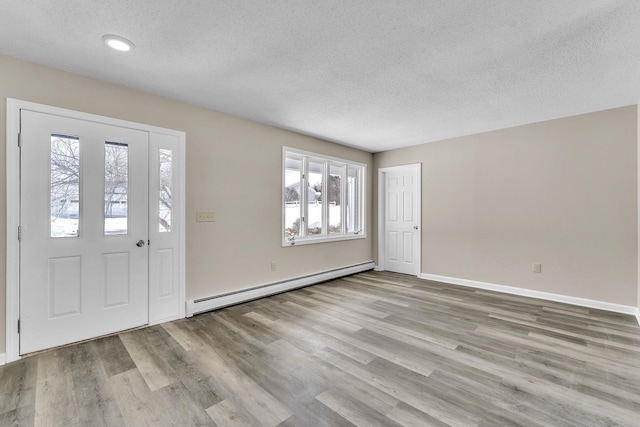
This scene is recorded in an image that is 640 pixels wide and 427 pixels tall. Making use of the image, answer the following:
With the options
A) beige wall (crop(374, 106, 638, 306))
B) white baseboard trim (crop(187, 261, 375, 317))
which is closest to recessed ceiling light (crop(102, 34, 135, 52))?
white baseboard trim (crop(187, 261, 375, 317))

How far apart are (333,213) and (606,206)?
3764 mm

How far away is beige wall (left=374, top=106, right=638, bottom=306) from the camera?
3467mm

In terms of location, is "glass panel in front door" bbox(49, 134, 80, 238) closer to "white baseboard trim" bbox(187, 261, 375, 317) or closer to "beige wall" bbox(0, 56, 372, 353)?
"beige wall" bbox(0, 56, 372, 353)

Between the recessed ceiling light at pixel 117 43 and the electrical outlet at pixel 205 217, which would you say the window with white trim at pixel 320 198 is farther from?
the recessed ceiling light at pixel 117 43

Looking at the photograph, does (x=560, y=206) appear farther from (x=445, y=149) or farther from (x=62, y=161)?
(x=62, y=161)

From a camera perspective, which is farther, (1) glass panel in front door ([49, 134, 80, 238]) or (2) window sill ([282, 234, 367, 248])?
(2) window sill ([282, 234, 367, 248])

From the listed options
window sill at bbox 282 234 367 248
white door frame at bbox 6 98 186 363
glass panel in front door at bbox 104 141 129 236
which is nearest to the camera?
white door frame at bbox 6 98 186 363

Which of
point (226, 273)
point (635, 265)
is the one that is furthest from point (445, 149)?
point (226, 273)

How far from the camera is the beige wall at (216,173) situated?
2.48 meters

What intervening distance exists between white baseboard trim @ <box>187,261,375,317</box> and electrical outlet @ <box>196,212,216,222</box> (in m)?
0.95

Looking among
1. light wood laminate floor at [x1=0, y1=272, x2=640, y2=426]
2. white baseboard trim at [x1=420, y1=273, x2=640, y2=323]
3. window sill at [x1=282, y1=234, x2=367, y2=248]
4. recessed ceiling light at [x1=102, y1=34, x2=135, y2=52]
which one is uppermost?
recessed ceiling light at [x1=102, y1=34, x2=135, y2=52]

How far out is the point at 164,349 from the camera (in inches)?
100

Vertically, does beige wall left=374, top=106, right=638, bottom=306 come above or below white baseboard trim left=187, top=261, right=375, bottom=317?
above

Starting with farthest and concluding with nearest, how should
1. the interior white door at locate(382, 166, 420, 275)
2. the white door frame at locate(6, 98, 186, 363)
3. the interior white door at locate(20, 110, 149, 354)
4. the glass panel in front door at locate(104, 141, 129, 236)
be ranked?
1. the interior white door at locate(382, 166, 420, 275)
2. the glass panel in front door at locate(104, 141, 129, 236)
3. the interior white door at locate(20, 110, 149, 354)
4. the white door frame at locate(6, 98, 186, 363)
